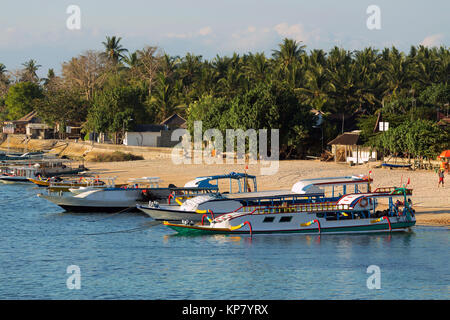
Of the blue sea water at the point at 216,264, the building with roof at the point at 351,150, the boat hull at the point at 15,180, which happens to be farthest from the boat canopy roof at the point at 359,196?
the boat hull at the point at 15,180

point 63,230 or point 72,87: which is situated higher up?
point 72,87

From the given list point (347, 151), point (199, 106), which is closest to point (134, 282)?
point (347, 151)

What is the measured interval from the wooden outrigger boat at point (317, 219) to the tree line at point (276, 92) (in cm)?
2509

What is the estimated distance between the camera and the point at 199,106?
10262cm

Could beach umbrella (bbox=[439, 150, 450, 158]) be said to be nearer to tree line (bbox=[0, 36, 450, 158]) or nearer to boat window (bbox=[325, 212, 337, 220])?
tree line (bbox=[0, 36, 450, 158])

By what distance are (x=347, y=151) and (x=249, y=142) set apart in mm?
13029

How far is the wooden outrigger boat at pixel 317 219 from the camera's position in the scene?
143ft

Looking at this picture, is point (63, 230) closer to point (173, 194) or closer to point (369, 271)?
point (173, 194)

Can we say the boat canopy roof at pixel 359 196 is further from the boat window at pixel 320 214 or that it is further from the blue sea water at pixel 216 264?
the blue sea water at pixel 216 264

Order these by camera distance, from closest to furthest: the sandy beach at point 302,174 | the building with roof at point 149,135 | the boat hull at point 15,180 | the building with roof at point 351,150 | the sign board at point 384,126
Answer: the sandy beach at point 302,174 < the sign board at point 384,126 < the building with roof at point 351,150 < the boat hull at point 15,180 < the building with roof at point 149,135

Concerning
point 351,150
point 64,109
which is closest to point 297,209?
point 351,150

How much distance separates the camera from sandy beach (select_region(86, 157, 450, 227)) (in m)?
50.0

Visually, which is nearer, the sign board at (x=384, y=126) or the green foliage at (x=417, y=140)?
the green foliage at (x=417, y=140)
